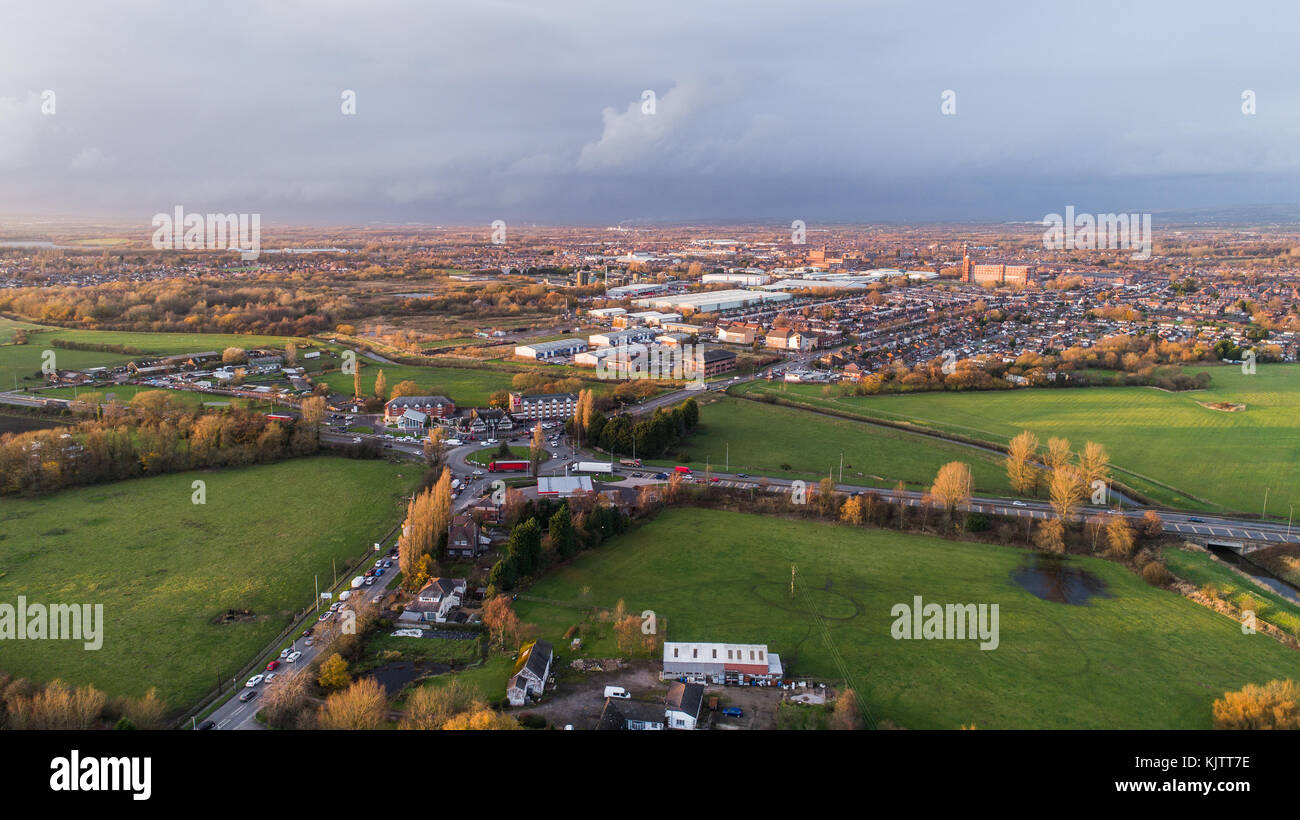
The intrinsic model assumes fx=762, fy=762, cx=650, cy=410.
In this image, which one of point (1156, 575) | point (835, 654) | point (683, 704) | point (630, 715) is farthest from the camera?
point (1156, 575)

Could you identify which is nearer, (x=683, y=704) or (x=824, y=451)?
(x=683, y=704)

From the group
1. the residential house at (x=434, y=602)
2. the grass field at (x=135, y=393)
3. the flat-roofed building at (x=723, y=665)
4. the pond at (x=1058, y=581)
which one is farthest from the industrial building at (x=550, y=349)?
the flat-roofed building at (x=723, y=665)

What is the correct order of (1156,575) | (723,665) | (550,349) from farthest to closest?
(550,349)
(1156,575)
(723,665)

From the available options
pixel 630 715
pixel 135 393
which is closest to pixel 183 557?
pixel 630 715

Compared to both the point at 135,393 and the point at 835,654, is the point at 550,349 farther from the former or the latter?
the point at 835,654

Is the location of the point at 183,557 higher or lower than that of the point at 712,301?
lower

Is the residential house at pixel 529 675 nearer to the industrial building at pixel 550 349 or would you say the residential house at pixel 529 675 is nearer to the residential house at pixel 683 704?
the residential house at pixel 683 704
